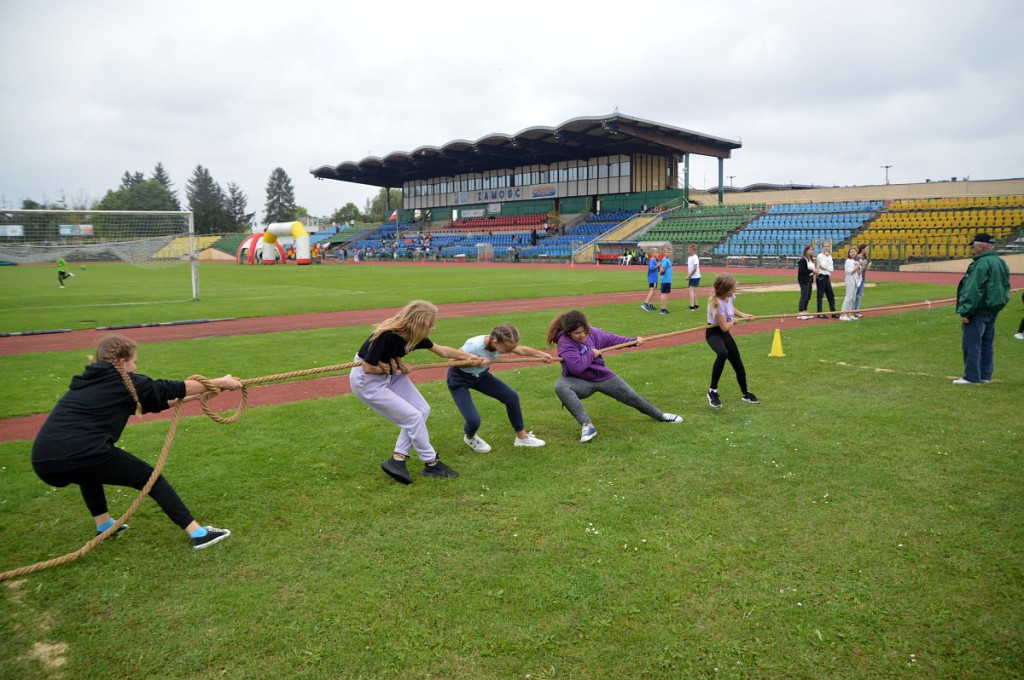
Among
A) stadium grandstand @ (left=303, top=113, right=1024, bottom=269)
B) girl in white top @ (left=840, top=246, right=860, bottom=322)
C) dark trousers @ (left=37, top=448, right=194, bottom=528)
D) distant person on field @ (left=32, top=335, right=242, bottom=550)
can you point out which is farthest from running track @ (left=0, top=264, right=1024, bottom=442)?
stadium grandstand @ (left=303, top=113, right=1024, bottom=269)

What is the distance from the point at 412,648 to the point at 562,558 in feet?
4.29

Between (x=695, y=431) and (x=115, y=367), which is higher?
(x=115, y=367)

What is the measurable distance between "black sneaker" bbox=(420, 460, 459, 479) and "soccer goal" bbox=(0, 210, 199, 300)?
67.0ft

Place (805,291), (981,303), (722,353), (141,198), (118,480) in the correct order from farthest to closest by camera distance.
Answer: (141,198), (805,291), (981,303), (722,353), (118,480)

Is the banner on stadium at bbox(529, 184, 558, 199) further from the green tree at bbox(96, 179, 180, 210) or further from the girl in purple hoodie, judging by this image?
the girl in purple hoodie

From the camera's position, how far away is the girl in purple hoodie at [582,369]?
7.11m

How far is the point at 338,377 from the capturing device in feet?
35.2

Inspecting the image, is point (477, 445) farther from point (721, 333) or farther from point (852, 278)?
point (852, 278)

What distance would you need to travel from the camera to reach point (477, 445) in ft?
22.6

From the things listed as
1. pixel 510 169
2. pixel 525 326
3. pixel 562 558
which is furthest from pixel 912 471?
pixel 510 169

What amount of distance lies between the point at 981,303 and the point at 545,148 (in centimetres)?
5665

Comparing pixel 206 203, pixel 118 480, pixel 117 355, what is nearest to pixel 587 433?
pixel 118 480

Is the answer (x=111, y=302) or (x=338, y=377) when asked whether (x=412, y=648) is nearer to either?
(x=338, y=377)

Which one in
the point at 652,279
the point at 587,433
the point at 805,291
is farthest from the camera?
the point at 652,279
